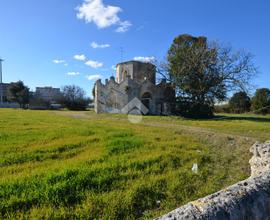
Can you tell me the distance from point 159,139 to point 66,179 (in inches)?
215

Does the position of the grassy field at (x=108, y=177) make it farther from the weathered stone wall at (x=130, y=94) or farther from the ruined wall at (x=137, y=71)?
A: the ruined wall at (x=137, y=71)

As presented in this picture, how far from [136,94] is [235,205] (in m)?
29.7

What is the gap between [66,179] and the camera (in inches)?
175

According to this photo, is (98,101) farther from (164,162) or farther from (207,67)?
(164,162)

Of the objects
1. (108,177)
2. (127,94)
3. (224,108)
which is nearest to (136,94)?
(127,94)

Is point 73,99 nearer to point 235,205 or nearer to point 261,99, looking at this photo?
point 261,99

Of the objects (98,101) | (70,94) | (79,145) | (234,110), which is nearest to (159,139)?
(79,145)

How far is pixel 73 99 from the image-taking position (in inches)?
2388

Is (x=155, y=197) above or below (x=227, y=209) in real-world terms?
below

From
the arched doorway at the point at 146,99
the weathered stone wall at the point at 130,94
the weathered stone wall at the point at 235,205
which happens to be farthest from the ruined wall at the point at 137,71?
the weathered stone wall at the point at 235,205

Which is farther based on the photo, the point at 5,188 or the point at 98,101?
the point at 98,101

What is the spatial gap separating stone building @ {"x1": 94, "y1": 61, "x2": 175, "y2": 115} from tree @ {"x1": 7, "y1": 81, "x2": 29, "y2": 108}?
34.3 metres

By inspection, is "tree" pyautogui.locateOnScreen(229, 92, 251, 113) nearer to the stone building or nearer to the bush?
the bush

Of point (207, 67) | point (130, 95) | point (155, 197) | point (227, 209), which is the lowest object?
point (155, 197)
